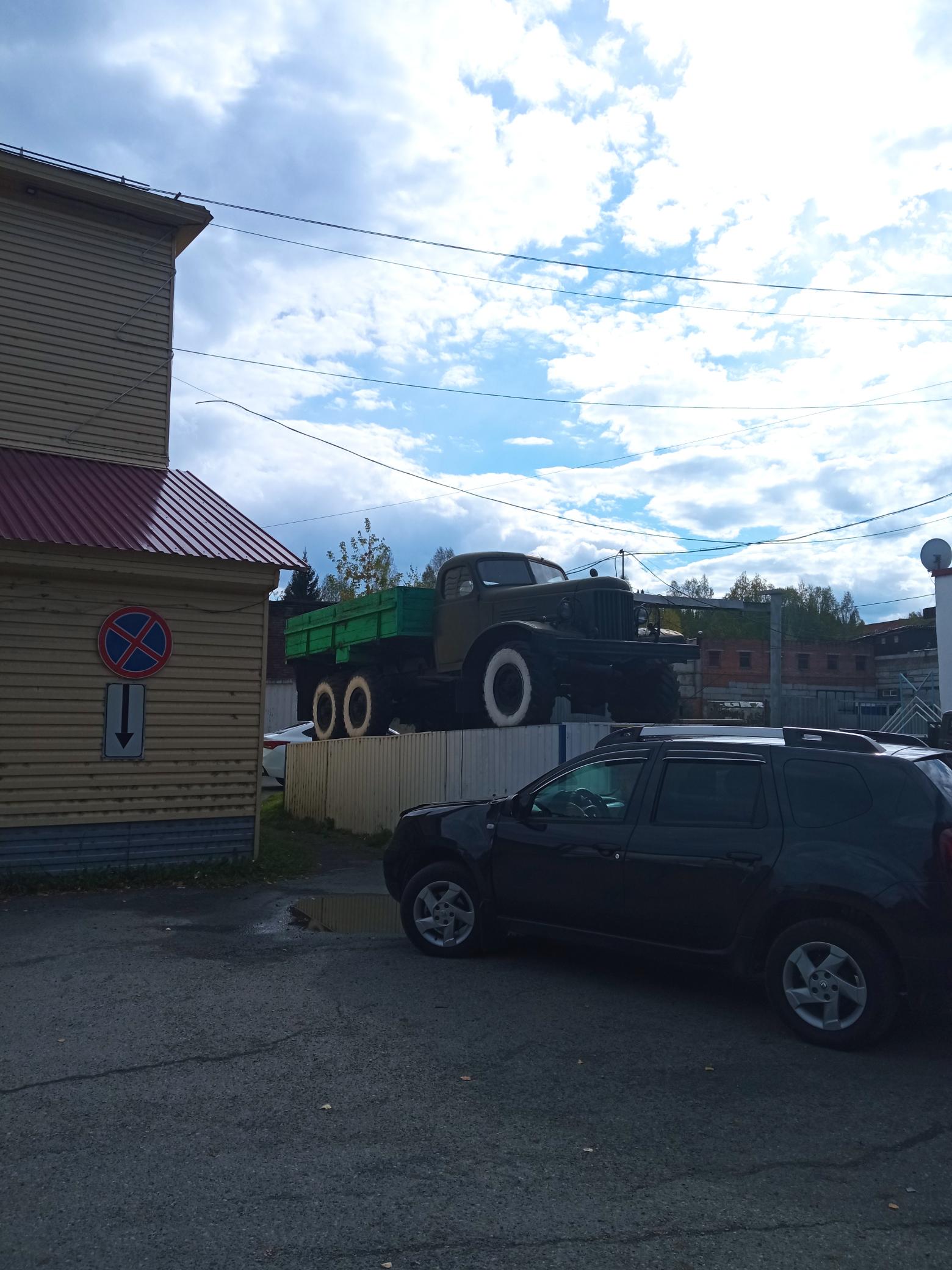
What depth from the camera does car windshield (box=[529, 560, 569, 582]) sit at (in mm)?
14961

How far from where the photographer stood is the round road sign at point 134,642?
35.4 feet

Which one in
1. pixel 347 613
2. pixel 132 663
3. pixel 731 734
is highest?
pixel 347 613

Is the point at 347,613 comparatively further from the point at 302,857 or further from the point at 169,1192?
the point at 169,1192

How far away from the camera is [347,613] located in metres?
17.4

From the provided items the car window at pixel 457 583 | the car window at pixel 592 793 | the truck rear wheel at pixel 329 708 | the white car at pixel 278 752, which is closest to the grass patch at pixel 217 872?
the truck rear wheel at pixel 329 708

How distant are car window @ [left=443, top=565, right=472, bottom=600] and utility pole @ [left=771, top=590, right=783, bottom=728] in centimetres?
992

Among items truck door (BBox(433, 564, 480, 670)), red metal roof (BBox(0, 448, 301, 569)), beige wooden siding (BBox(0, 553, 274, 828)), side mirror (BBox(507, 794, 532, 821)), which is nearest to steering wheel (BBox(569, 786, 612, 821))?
side mirror (BBox(507, 794, 532, 821))

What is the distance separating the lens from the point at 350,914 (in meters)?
9.39

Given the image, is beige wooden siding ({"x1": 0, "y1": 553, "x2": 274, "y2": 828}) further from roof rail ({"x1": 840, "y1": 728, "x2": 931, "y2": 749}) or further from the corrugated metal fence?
roof rail ({"x1": 840, "y1": 728, "x2": 931, "y2": 749})

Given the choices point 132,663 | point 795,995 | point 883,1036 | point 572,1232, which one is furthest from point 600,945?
point 132,663

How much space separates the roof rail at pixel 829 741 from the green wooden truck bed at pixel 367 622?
9901mm

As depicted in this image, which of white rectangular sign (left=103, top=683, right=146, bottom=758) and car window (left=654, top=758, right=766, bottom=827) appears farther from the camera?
white rectangular sign (left=103, top=683, right=146, bottom=758)

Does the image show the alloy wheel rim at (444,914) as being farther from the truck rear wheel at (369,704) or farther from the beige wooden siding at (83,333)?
the truck rear wheel at (369,704)

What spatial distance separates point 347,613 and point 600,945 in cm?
1143
